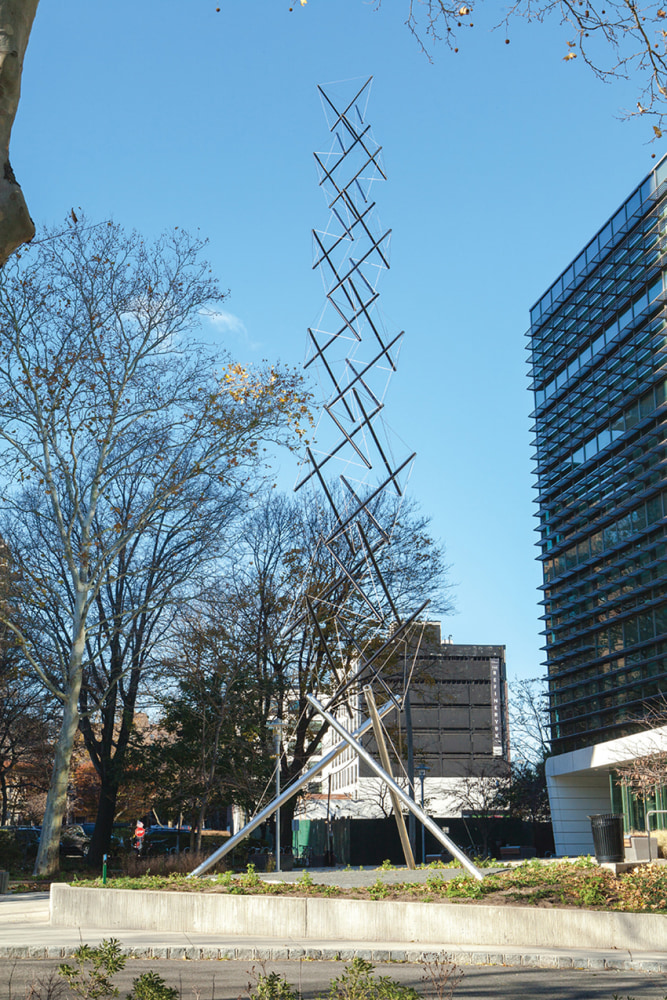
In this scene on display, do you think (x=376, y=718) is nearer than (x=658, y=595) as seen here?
Yes

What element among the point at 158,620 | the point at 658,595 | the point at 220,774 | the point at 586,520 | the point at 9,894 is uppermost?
the point at 586,520

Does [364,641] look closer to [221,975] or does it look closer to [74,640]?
[74,640]

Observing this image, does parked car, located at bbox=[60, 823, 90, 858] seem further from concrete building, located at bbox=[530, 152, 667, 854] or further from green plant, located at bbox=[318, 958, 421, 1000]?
green plant, located at bbox=[318, 958, 421, 1000]

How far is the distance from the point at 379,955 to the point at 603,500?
40916 millimetres

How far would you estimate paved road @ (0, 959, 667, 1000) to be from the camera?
8.73 meters

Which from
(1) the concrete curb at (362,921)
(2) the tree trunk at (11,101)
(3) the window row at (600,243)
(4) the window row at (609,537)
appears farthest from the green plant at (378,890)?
(3) the window row at (600,243)

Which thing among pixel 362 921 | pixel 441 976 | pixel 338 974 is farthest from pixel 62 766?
pixel 441 976

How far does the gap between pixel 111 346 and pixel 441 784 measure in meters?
62.5

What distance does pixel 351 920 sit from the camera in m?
13.5

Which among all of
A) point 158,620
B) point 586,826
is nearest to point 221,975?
point 158,620

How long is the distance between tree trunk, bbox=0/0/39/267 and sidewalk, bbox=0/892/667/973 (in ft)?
28.9

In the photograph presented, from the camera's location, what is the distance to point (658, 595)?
144 ft

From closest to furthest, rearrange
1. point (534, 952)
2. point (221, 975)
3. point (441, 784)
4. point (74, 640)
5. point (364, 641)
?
point (221, 975)
point (534, 952)
point (74, 640)
point (364, 641)
point (441, 784)

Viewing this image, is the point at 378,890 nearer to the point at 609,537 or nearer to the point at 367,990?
the point at 367,990
